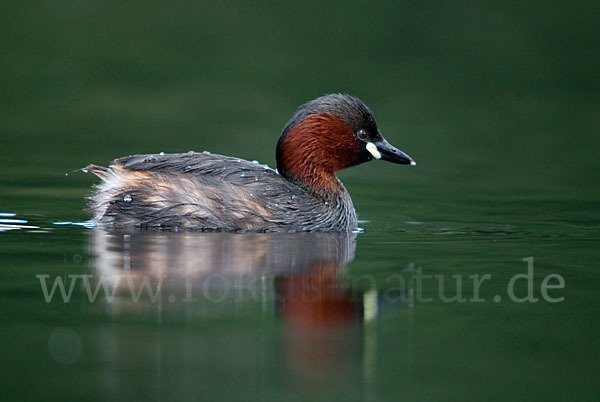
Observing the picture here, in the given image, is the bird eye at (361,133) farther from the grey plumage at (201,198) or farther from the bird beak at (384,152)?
the grey plumage at (201,198)

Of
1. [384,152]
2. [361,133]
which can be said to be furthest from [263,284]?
[384,152]

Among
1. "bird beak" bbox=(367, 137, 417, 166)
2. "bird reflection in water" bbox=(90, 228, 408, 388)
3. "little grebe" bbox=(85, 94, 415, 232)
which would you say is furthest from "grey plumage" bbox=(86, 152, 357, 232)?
"bird beak" bbox=(367, 137, 417, 166)

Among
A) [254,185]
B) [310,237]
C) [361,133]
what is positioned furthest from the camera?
[361,133]

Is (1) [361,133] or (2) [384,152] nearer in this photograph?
(1) [361,133]

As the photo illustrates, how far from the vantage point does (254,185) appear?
936 cm

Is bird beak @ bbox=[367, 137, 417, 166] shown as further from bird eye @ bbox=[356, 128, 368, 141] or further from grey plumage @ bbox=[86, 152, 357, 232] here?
grey plumage @ bbox=[86, 152, 357, 232]

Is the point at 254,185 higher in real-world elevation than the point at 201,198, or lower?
higher

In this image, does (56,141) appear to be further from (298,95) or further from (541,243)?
(541,243)

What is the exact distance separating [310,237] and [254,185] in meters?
0.67

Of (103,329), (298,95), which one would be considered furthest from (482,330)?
(298,95)

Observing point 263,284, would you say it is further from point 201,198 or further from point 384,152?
point 384,152

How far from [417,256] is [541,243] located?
1.28 meters

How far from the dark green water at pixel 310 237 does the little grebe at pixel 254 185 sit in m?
0.32

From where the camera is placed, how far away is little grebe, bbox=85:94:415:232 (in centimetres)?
923
